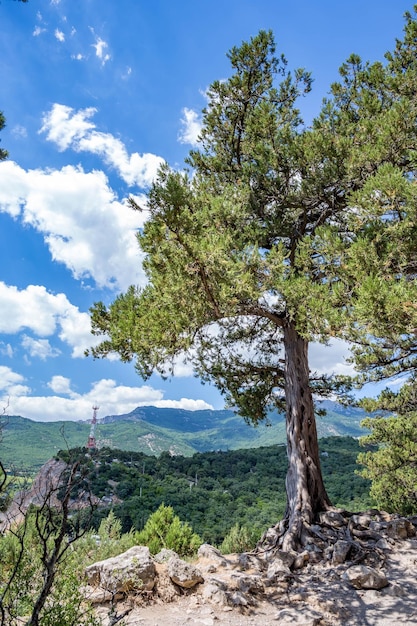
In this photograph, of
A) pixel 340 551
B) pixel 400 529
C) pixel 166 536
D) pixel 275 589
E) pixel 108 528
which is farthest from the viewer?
pixel 108 528

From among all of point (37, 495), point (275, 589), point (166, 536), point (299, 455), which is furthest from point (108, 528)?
point (37, 495)

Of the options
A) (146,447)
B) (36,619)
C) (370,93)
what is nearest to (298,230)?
(370,93)

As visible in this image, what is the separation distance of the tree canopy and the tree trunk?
0.02 meters

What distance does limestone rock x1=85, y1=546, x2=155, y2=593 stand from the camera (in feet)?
14.8

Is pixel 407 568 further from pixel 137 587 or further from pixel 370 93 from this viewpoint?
pixel 370 93

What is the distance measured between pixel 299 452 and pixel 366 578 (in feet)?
7.95

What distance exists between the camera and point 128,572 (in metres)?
4.55

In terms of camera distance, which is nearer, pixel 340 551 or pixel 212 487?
pixel 340 551

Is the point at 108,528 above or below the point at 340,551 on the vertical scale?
below

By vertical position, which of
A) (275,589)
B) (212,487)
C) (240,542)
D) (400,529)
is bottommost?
(212,487)

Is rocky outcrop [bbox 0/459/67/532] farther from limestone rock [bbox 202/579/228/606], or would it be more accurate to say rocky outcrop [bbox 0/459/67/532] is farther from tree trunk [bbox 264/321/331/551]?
tree trunk [bbox 264/321/331/551]

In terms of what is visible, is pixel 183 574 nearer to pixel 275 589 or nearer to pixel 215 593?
pixel 215 593

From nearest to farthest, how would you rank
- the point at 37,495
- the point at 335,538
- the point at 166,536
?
the point at 37,495 → the point at 335,538 → the point at 166,536

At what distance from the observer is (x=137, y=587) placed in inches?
183
